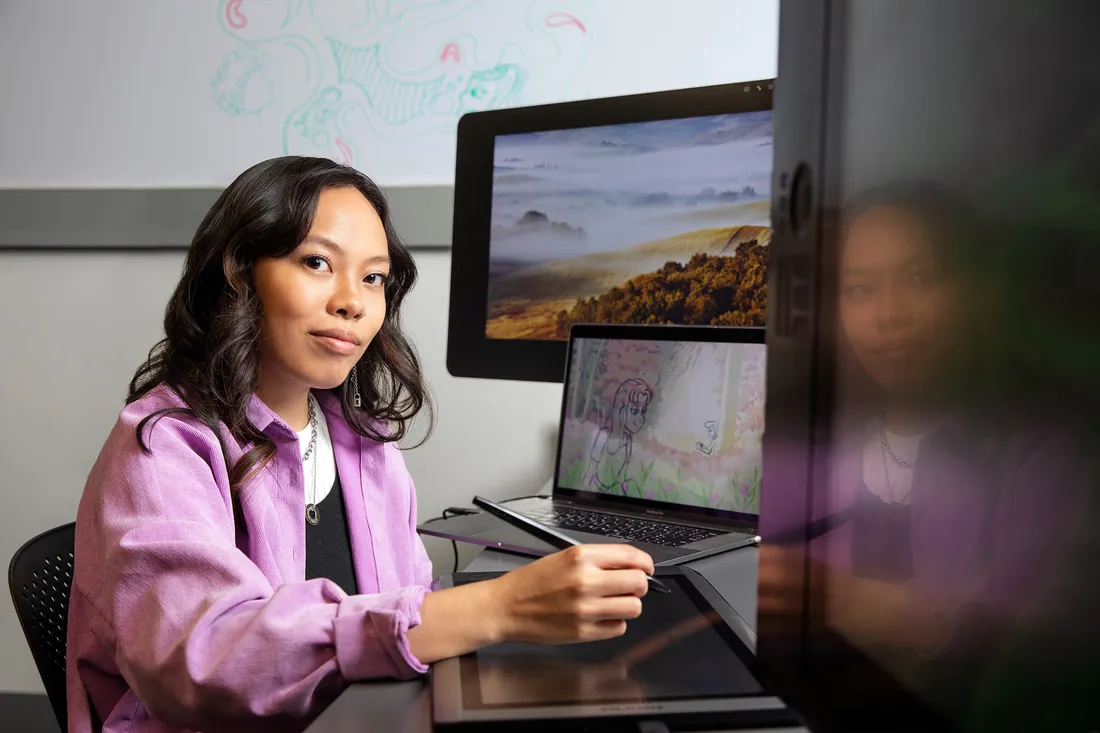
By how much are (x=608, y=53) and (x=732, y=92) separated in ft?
1.80

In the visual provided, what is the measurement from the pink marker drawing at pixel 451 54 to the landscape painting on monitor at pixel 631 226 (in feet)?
1.62

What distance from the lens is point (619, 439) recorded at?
3.13ft

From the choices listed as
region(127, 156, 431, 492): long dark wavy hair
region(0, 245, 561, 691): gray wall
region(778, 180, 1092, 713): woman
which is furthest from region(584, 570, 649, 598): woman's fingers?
region(0, 245, 561, 691): gray wall

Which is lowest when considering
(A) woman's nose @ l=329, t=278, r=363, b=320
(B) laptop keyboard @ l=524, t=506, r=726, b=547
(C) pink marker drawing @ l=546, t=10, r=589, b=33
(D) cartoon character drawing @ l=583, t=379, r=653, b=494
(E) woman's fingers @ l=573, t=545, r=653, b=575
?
(B) laptop keyboard @ l=524, t=506, r=726, b=547

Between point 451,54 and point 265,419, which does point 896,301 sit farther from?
point 451,54

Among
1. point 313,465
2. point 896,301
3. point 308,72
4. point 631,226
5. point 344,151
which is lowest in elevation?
point 313,465

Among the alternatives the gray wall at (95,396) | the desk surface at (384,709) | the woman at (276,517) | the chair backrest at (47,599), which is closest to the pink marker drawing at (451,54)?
the gray wall at (95,396)

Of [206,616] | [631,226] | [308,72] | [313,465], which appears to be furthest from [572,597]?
[308,72]

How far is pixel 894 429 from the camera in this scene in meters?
0.27

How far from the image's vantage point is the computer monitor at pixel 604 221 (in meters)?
0.94

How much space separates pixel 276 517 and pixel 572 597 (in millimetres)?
344

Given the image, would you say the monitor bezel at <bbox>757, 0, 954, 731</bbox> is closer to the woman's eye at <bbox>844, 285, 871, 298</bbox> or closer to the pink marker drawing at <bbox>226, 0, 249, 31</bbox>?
the woman's eye at <bbox>844, 285, 871, 298</bbox>

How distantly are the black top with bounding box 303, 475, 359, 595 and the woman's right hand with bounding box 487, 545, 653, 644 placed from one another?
0.36 m

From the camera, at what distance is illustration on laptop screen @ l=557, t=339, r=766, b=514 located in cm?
88
